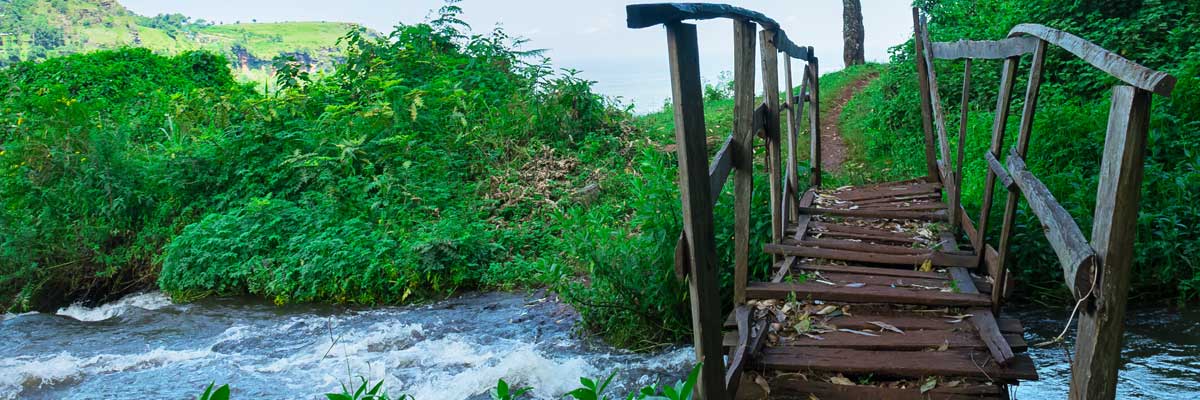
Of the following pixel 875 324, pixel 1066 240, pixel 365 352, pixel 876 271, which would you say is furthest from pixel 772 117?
pixel 365 352

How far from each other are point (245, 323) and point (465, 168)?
11.4 ft

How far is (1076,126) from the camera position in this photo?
6.76m

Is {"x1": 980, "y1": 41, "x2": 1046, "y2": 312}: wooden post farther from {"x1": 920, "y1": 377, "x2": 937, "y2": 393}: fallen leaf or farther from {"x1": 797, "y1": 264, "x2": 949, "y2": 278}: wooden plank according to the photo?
{"x1": 920, "y1": 377, "x2": 937, "y2": 393}: fallen leaf

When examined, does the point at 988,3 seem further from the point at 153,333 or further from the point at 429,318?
the point at 153,333

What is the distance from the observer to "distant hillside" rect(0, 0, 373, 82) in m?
25.9

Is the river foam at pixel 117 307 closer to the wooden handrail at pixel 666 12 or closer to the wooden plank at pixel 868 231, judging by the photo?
the wooden plank at pixel 868 231

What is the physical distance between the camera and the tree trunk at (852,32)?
17.7 meters

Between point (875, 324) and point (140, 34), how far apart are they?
32078 mm

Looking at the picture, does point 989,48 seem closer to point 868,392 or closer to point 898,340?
point 898,340

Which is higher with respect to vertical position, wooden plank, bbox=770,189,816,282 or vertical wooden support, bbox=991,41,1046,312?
vertical wooden support, bbox=991,41,1046,312

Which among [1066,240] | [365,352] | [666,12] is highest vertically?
[666,12]

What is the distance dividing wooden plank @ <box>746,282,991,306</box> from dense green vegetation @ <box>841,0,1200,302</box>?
201cm

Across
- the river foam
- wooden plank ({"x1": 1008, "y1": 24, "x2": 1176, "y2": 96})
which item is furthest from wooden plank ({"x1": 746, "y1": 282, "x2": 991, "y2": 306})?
the river foam

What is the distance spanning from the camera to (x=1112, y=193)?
2.05 meters
